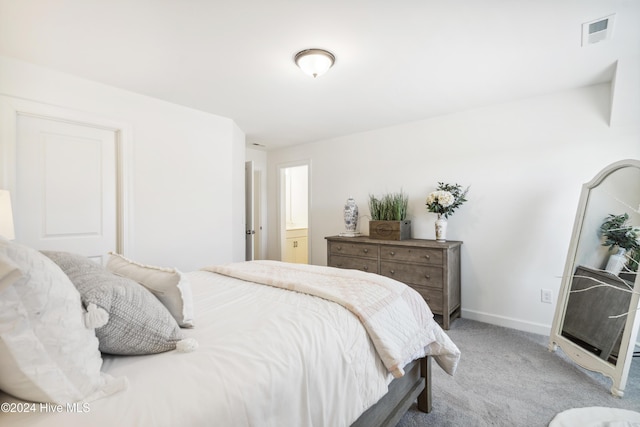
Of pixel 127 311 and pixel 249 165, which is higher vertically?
pixel 249 165

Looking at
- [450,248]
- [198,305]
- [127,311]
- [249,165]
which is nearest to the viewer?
[127,311]

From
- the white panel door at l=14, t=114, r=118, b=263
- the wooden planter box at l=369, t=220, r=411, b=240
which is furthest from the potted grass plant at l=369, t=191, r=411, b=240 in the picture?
the white panel door at l=14, t=114, r=118, b=263

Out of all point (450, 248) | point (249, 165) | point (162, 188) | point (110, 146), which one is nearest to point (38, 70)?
point (110, 146)

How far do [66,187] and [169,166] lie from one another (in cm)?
87

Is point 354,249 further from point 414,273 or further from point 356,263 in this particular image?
point 414,273

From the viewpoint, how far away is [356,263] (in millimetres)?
3617

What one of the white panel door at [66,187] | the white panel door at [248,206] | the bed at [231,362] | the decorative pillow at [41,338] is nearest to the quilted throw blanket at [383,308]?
the bed at [231,362]

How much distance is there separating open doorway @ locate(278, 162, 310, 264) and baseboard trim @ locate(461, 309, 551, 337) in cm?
252

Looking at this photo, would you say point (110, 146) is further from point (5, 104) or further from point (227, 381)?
point (227, 381)

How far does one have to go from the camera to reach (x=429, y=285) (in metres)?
3.05

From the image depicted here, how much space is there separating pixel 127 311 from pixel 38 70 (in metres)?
2.58

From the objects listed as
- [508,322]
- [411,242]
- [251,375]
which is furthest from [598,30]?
[251,375]

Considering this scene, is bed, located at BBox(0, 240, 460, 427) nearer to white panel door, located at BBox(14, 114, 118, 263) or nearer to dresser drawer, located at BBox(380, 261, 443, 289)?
dresser drawer, located at BBox(380, 261, 443, 289)

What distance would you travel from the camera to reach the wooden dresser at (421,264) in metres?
2.97
